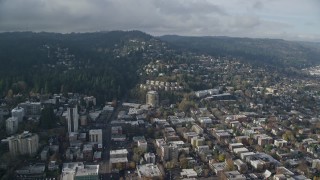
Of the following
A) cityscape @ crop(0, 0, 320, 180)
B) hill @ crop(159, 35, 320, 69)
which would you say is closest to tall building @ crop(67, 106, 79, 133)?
cityscape @ crop(0, 0, 320, 180)

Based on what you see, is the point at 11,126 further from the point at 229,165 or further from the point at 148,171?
the point at 229,165

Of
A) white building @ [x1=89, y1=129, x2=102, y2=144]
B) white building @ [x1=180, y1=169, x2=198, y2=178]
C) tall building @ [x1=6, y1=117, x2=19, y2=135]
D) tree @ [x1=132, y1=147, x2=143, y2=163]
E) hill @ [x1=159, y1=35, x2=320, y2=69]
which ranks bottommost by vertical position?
white building @ [x1=180, y1=169, x2=198, y2=178]

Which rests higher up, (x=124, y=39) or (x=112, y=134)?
(x=124, y=39)

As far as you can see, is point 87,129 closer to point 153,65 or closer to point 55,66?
point 55,66

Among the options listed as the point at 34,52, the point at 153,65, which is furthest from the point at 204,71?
the point at 34,52

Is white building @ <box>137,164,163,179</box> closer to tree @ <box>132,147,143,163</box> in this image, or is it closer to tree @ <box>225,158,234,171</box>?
tree @ <box>132,147,143,163</box>

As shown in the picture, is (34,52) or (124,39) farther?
(124,39)

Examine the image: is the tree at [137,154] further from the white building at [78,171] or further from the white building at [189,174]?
the white building at [189,174]

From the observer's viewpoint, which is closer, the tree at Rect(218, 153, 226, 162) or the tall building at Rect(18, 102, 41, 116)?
the tree at Rect(218, 153, 226, 162)
